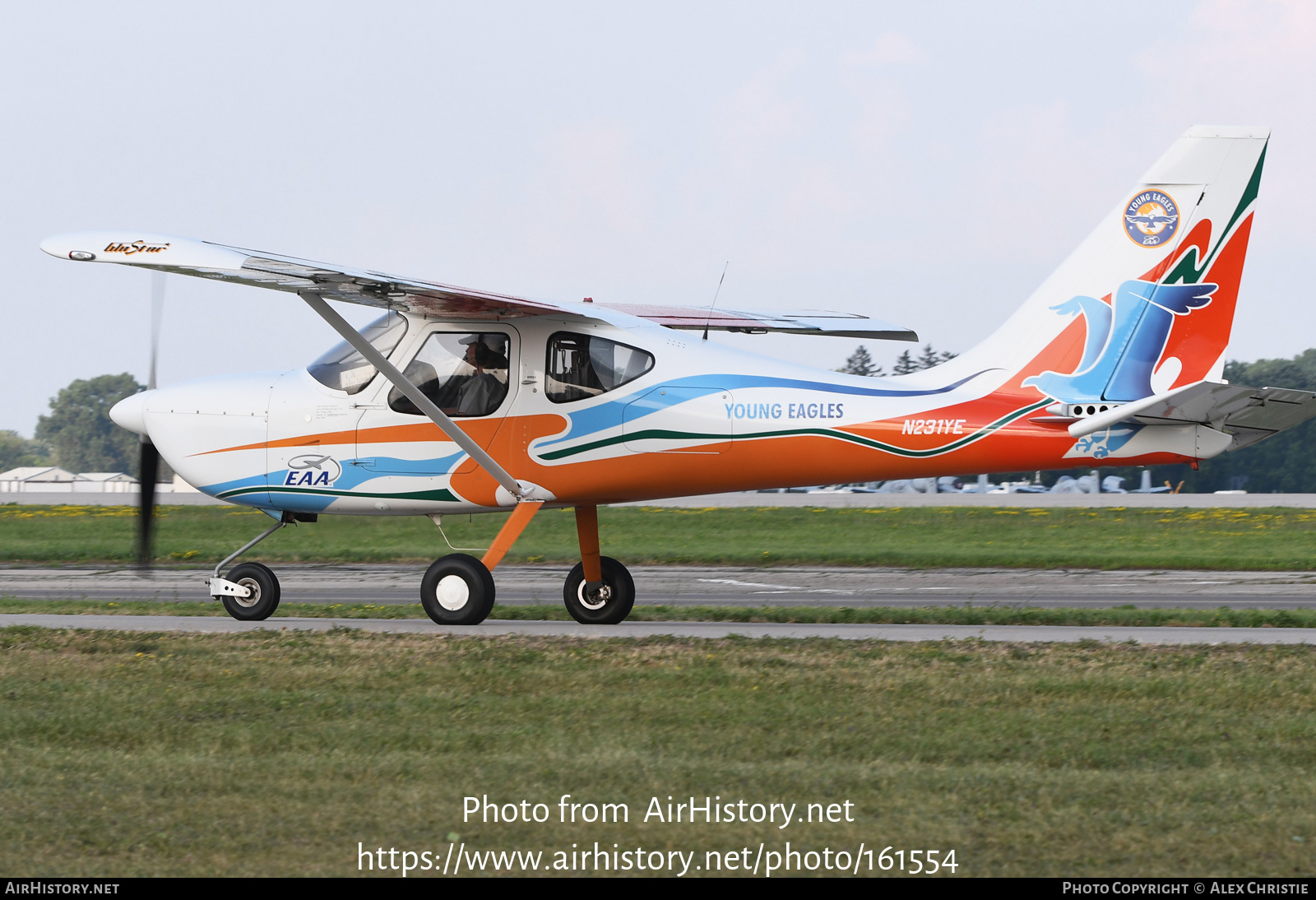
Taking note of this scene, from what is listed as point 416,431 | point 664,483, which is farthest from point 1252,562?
point 416,431

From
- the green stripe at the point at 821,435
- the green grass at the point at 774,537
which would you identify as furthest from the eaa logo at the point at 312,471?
the green grass at the point at 774,537

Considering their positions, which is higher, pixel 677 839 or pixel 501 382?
pixel 501 382

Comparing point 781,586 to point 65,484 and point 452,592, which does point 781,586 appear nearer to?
point 452,592

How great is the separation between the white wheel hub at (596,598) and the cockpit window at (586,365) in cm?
233

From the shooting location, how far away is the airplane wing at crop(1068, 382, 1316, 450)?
1136 cm

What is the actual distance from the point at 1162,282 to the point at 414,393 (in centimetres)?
751

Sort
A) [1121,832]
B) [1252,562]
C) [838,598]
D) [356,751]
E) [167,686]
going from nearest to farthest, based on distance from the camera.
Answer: [1121,832]
[356,751]
[167,686]
[838,598]
[1252,562]

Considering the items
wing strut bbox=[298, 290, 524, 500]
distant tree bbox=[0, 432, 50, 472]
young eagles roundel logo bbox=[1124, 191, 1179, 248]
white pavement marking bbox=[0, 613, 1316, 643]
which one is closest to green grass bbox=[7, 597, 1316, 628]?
white pavement marking bbox=[0, 613, 1316, 643]

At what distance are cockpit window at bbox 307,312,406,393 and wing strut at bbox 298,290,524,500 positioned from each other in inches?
12.0

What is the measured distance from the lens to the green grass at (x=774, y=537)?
27.3m

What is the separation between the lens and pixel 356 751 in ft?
23.6

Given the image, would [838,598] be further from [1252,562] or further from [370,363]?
[1252,562]

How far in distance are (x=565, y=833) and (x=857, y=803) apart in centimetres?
143

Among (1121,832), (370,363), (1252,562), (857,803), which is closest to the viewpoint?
(1121,832)
